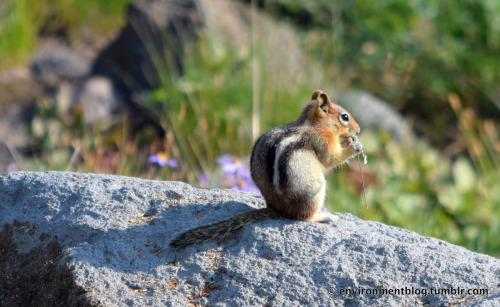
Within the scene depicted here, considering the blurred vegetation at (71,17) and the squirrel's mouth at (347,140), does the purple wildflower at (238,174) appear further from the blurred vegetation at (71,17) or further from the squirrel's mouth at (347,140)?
the blurred vegetation at (71,17)

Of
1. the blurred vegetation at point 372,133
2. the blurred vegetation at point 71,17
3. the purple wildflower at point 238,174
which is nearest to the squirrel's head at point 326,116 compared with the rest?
the purple wildflower at point 238,174

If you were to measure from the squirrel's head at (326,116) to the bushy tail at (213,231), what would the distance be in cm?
70

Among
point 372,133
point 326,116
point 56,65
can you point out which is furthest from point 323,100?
point 56,65

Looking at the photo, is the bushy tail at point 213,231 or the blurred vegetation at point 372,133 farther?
the blurred vegetation at point 372,133

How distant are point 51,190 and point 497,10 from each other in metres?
7.33

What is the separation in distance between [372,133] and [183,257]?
17.7ft

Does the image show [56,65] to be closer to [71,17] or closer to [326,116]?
[71,17]

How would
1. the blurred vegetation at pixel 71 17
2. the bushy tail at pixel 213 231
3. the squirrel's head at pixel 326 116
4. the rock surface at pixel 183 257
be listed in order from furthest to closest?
1. the blurred vegetation at pixel 71 17
2. the squirrel's head at pixel 326 116
3. the bushy tail at pixel 213 231
4. the rock surface at pixel 183 257

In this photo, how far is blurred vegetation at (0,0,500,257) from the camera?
20.1ft

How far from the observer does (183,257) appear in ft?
10.4

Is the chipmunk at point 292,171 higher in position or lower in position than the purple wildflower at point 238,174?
higher

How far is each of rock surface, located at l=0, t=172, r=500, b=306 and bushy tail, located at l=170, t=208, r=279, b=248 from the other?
1.6 inches

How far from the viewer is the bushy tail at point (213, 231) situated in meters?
3.21

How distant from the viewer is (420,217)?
5.61m
